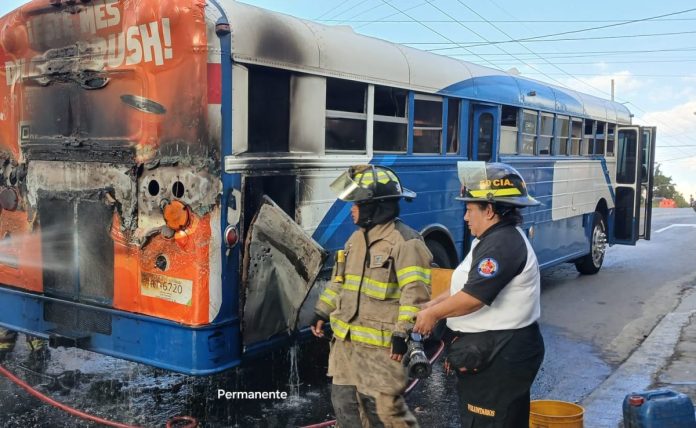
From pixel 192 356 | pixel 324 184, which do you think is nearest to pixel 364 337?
pixel 192 356

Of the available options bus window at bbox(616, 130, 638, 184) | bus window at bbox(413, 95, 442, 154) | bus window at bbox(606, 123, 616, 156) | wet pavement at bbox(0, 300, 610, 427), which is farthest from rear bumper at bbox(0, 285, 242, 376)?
bus window at bbox(616, 130, 638, 184)

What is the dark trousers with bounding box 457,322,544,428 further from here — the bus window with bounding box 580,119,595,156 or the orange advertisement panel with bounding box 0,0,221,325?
the bus window with bounding box 580,119,595,156

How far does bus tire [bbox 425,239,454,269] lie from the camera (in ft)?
22.1

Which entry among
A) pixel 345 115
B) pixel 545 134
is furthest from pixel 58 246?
pixel 545 134

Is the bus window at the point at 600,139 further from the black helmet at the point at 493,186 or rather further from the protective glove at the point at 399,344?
the protective glove at the point at 399,344

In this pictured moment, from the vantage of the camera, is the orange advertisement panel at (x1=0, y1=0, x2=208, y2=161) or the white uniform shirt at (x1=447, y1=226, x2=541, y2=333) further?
the orange advertisement panel at (x1=0, y1=0, x2=208, y2=161)

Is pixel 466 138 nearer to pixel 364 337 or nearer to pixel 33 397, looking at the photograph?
pixel 364 337

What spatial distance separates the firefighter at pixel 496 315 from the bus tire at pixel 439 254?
3.57 meters

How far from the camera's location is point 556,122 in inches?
368

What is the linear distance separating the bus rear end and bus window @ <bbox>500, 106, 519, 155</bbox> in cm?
437

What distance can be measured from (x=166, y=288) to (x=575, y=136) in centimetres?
749

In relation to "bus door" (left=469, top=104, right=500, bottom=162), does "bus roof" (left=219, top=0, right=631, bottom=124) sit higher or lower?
higher

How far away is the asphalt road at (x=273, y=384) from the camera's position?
4.89 meters

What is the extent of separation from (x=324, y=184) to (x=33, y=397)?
9.00ft
